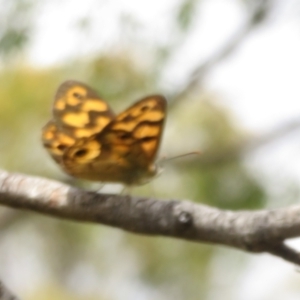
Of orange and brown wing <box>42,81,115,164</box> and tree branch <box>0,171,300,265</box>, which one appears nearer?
tree branch <box>0,171,300,265</box>

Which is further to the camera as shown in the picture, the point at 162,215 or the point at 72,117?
the point at 72,117

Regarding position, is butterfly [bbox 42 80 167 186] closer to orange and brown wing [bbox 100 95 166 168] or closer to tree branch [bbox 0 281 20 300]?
orange and brown wing [bbox 100 95 166 168]

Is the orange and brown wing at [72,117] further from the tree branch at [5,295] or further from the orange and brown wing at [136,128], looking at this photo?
the tree branch at [5,295]

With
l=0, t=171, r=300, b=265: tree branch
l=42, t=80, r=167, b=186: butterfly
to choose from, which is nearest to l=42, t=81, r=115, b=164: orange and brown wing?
l=42, t=80, r=167, b=186: butterfly

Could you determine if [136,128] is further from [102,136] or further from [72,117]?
[72,117]

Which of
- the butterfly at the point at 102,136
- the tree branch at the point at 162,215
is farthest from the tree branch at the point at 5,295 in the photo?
the butterfly at the point at 102,136

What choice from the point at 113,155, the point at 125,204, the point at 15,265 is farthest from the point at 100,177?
the point at 15,265

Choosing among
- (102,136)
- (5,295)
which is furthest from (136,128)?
(5,295)
